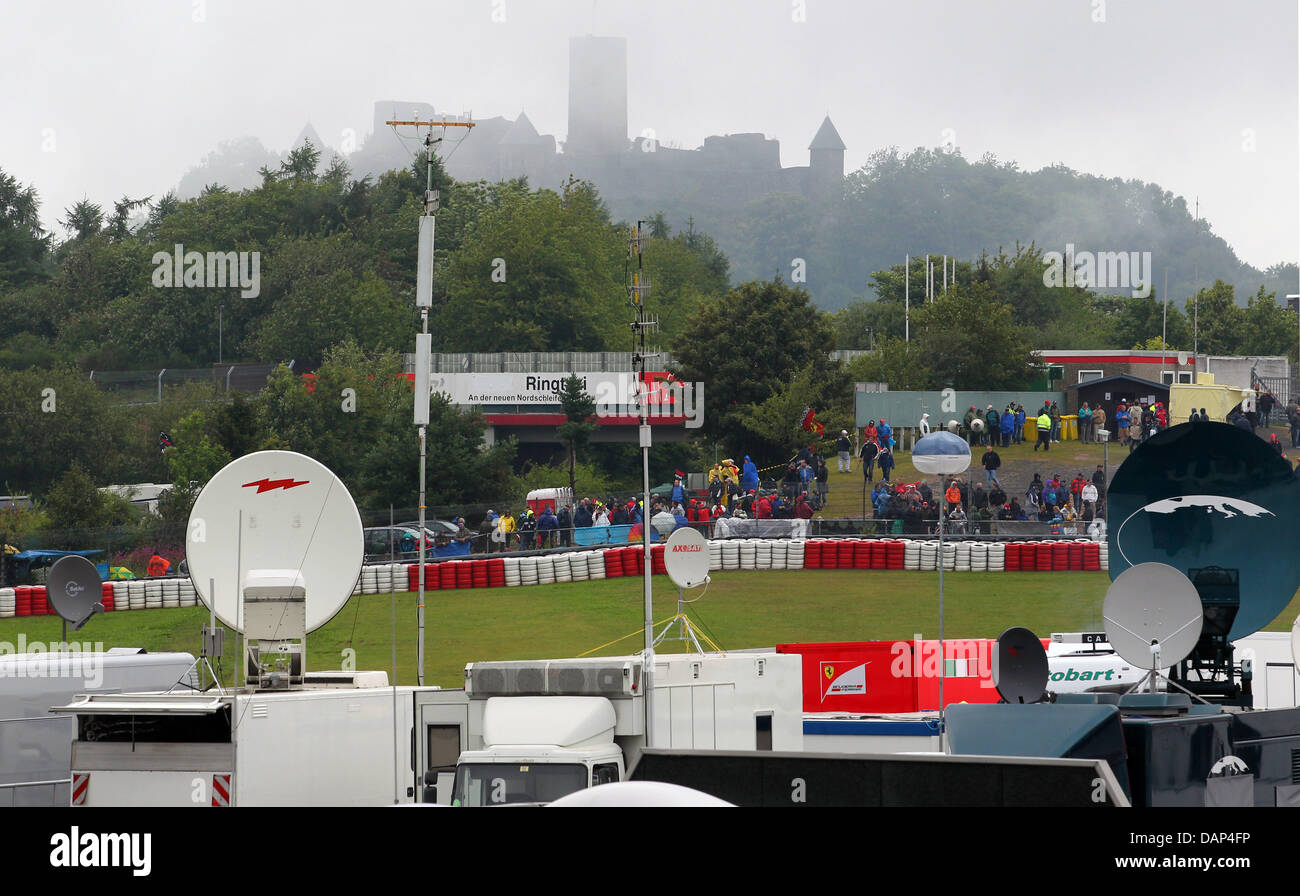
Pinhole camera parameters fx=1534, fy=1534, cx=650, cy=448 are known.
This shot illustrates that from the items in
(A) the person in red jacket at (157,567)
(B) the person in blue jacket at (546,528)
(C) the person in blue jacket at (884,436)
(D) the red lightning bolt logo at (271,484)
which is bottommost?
(A) the person in red jacket at (157,567)

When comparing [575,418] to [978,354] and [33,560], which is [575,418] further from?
[33,560]

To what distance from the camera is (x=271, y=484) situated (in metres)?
18.7

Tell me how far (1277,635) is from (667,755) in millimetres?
19275

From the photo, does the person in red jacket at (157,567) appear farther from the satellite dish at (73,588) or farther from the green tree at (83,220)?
the green tree at (83,220)

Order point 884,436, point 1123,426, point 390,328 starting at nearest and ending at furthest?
point 884,436 < point 1123,426 < point 390,328

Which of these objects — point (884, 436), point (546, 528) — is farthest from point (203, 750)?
point (884, 436)

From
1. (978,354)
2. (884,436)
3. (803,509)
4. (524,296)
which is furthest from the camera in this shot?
(524,296)

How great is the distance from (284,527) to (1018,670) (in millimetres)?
8785

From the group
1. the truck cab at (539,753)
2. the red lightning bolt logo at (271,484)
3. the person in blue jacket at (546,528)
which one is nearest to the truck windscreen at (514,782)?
the truck cab at (539,753)

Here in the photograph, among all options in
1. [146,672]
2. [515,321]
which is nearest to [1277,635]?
[146,672]

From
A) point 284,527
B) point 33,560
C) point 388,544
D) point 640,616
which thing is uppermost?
point 284,527

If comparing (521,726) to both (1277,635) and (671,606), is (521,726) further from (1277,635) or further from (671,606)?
(671,606)

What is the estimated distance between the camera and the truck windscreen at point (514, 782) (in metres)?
15.0

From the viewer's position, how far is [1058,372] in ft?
294
